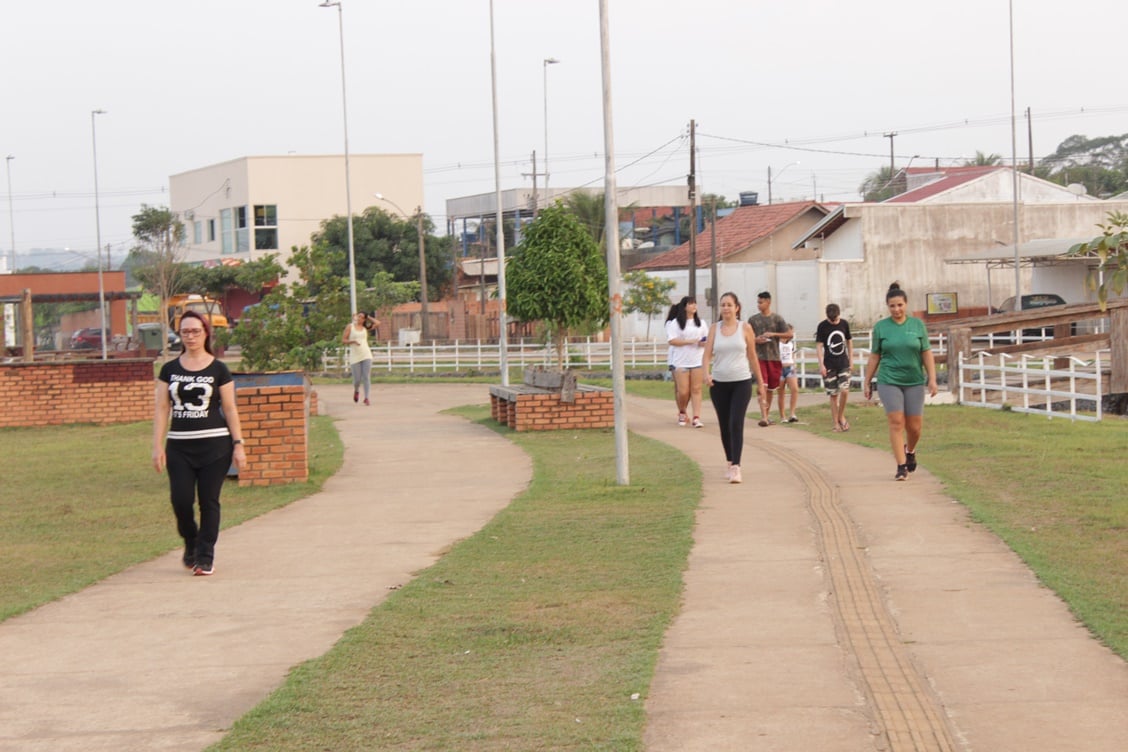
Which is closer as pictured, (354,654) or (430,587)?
(354,654)

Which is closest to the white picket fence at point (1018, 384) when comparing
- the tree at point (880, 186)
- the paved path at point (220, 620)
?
the paved path at point (220, 620)

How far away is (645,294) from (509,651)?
43506 millimetres

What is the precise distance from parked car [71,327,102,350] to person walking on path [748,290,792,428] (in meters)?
39.1

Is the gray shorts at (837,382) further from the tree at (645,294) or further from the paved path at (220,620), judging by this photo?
the tree at (645,294)

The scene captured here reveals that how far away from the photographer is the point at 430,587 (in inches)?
308

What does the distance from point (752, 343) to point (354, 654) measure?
7.16 m

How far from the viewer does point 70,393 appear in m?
21.8

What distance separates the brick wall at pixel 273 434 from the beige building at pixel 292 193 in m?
55.8

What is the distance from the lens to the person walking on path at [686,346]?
17.5 metres

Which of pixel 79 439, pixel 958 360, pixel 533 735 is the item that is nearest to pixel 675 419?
pixel 958 360

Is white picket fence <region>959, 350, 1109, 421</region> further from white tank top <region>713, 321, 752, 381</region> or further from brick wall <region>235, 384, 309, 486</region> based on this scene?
brick wall <region>235, 384, 309, 486</region>

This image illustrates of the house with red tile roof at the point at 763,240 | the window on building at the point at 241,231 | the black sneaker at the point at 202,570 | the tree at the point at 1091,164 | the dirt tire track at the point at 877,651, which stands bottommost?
the dirt tire track at the point at 877,651

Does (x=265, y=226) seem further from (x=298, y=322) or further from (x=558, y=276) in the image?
(x=558, y=276)

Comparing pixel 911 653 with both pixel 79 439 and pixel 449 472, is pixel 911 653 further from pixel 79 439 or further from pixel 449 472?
pixel 79 439
